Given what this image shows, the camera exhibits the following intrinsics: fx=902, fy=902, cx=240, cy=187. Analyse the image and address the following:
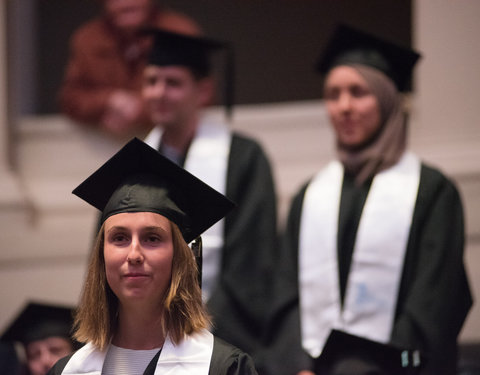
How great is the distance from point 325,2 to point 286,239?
2945mm

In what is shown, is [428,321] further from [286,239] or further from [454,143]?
[454,143]

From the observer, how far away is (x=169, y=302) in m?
2.78

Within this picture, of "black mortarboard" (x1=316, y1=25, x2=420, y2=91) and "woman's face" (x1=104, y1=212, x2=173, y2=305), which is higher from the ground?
"black mortarboard" (x1=316, y1=25, x2=420, y2=91)

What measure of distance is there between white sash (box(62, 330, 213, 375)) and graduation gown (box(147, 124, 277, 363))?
1.73 meters

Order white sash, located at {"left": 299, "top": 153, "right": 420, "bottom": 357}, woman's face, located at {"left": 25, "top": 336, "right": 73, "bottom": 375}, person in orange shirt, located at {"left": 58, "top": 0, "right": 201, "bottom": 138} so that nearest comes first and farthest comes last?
white sash, located at {"left": 299, "top": 153, "right": 420, "bottom": 357} < woman's face, located at {"left": 25, "top": 336, "right": 73, "bottom": 375} < person in orange shirt, located at {"left": 58, "top": 0, "right": 201, "bottom": 138}

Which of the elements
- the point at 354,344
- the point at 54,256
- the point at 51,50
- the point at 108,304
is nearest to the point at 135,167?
the point at 108,304

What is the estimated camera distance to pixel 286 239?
4824 mm

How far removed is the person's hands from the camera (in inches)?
242

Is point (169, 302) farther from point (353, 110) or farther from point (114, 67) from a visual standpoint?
point (114, 67)

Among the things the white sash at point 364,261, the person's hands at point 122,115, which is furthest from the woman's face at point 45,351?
the person's hands at point 122,115

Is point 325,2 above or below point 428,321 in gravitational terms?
above

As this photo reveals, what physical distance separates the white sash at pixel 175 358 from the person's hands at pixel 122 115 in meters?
3.41

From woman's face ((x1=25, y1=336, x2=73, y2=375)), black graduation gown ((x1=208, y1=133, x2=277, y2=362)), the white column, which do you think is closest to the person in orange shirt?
the white column

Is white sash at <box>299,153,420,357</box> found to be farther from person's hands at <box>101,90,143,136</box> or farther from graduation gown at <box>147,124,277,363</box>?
person's hands at <box>101,90,143,136</box>
